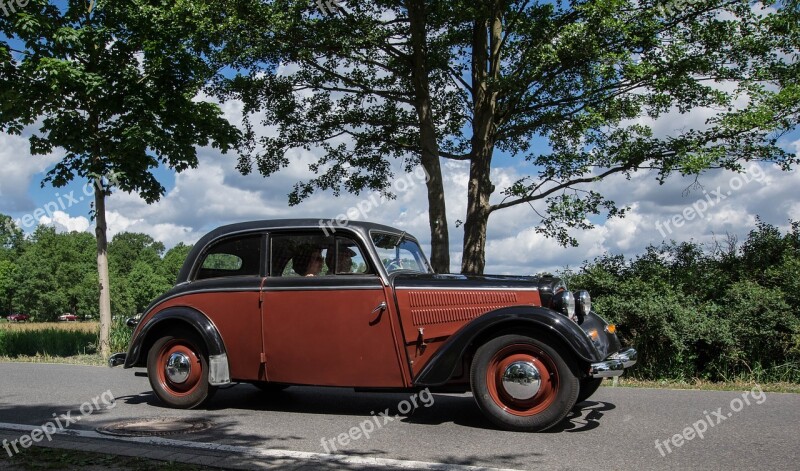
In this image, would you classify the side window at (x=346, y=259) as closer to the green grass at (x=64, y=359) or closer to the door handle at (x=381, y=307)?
the door handle at (x=381, y=307)

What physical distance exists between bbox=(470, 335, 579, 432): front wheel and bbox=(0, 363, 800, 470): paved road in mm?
147

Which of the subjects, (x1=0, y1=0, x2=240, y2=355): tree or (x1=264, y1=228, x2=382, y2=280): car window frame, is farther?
(x1=0, y1=0, x2=240, y2=355): tree

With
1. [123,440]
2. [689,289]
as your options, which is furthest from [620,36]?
[123,440]

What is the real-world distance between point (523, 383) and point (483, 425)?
625 millimetres

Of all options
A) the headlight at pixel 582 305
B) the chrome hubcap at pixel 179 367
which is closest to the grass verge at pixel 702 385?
the headlight at pixel 582 305

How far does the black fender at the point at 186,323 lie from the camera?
20.9 feet

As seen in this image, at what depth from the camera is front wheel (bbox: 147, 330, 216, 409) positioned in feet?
21.6

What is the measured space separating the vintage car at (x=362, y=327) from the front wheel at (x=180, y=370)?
12 mm

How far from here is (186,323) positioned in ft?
21.8

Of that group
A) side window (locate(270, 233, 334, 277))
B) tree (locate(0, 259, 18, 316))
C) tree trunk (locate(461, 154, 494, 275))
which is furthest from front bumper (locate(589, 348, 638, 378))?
tree (locate(0, 259, 18, 316))

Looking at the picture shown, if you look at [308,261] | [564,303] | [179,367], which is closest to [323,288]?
[308,261]

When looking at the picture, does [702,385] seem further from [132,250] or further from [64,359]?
[132,250]

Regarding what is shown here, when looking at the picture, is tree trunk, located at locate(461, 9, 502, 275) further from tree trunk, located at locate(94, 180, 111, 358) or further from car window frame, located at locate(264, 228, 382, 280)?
car window frame, located at locate(264, 228, 382, 280)

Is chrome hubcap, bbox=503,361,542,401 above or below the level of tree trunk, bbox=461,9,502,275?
below
